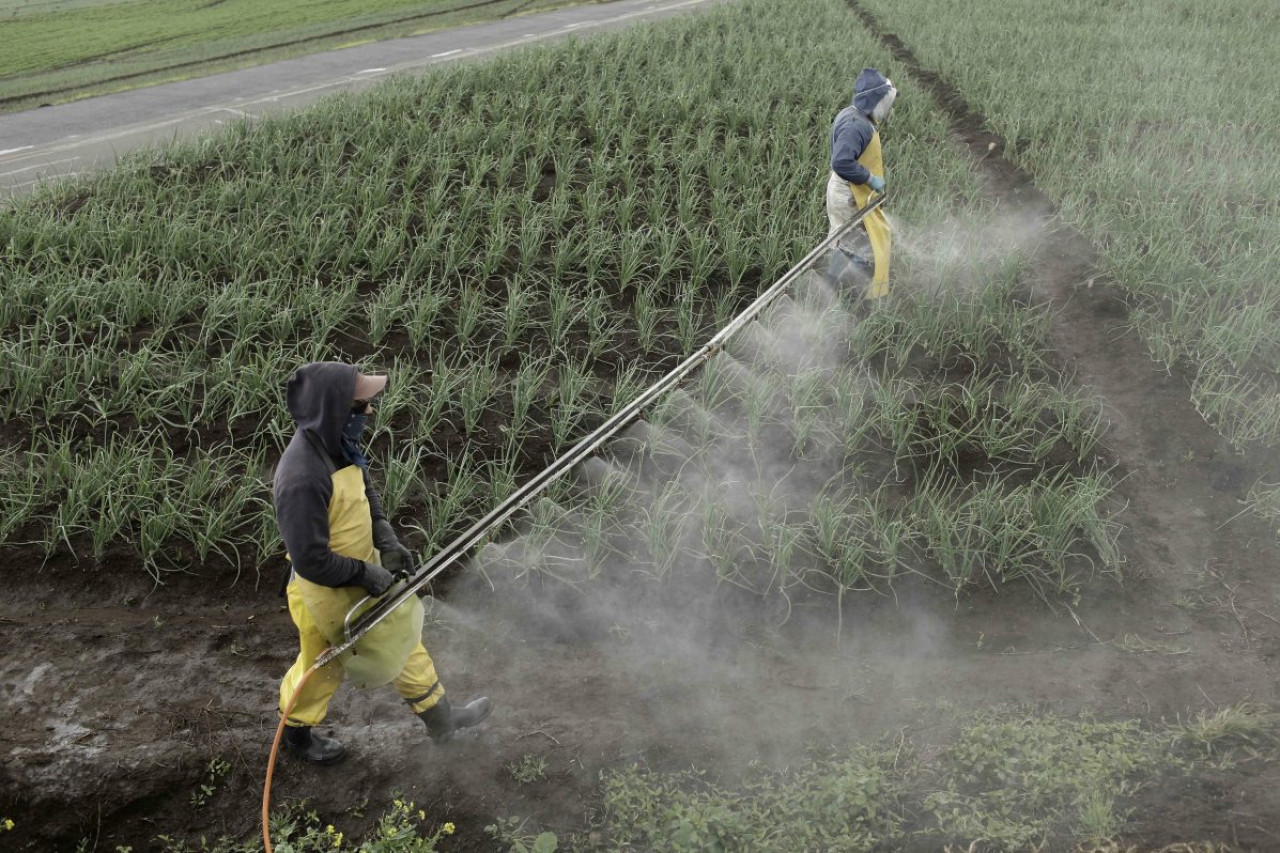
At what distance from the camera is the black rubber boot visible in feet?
9.65

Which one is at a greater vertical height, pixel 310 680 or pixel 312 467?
pixel 312 467

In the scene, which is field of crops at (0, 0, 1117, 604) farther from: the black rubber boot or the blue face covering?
the blue face covering

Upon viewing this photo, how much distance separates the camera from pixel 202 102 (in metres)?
10.3

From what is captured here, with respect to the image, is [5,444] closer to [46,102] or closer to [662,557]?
[662,557]

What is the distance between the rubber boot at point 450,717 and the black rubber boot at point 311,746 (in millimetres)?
270

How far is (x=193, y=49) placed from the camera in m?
14.7

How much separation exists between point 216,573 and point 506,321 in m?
2.05

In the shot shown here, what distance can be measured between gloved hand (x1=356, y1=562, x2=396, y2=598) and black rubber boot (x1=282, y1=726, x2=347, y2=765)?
1.75 feet

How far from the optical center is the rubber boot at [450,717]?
9.77 ft

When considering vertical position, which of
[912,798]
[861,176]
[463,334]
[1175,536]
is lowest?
[1175,536]

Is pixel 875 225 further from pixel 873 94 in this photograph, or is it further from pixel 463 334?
pixel 463 334

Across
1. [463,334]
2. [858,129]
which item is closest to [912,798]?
[463,334]

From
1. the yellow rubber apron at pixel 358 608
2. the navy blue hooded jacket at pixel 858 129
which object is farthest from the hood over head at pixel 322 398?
the navy blue hooded jacket at pixel 858 129

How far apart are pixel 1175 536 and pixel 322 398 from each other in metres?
3.31
